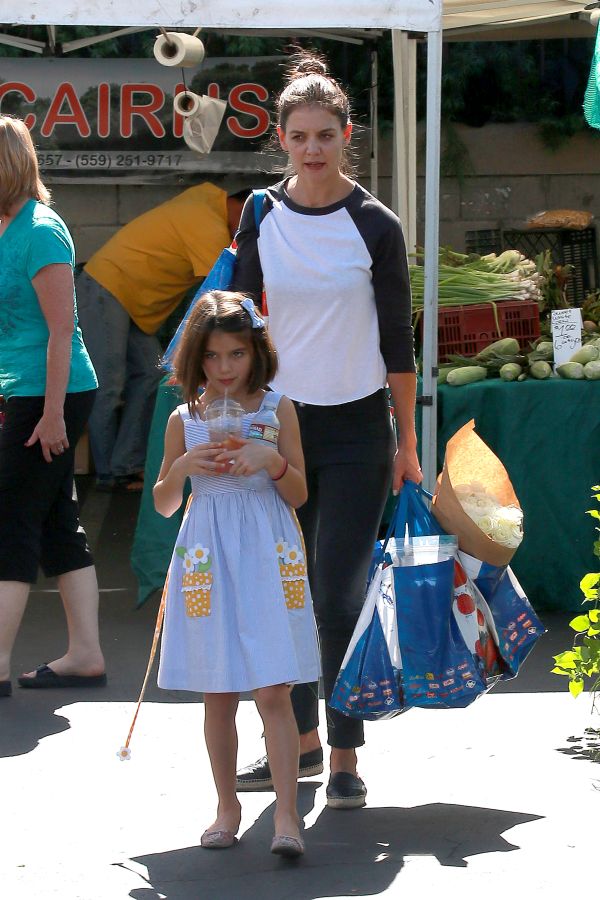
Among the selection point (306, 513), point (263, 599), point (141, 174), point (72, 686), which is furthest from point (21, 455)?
point (141, 174)

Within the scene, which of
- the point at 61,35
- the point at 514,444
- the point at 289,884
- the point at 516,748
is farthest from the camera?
the point at 61,35

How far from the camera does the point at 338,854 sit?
10.7 feet

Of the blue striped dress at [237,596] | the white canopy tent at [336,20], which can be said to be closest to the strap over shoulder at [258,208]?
the blue striped dress at [237,596]

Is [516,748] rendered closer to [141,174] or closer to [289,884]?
[289,884]

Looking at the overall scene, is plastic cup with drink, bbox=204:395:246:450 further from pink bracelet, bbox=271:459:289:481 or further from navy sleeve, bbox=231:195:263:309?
navy sleeve, bbox=231:195:263:309

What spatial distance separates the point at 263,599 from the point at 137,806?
2.51 ft

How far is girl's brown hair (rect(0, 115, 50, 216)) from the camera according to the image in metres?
4.28

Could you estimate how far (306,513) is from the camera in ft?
12.1

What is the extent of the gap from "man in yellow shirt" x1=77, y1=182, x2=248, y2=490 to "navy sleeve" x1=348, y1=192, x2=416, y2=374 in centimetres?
342

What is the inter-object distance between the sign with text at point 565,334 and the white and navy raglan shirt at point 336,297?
212 cm

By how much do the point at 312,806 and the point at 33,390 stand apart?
1.62 meters

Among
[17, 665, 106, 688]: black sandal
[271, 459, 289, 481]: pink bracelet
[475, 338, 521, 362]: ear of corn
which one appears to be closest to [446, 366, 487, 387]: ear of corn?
[475, 338, 521, 362]: ear of corn

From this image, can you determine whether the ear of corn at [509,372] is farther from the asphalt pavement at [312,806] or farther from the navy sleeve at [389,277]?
the navy sleeve at [389,277]

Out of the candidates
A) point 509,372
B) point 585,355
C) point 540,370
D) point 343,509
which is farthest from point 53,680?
point 585,355
